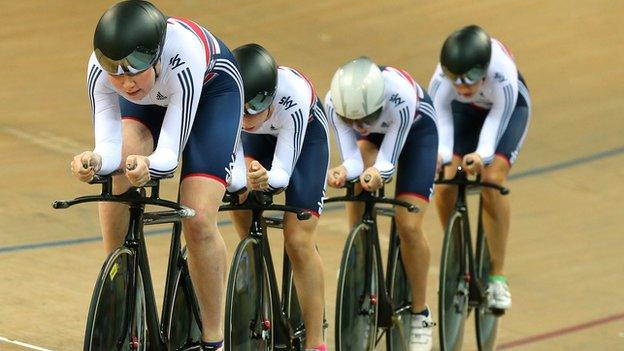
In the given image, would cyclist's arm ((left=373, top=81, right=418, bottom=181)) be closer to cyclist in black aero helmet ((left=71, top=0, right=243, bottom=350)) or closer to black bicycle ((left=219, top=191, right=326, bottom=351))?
black bicycle ((left=219, top=191, right=326, bottom=351))

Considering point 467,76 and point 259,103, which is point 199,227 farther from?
point 467,76

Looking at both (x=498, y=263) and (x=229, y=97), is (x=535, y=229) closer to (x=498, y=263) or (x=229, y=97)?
(x=498, y=263)

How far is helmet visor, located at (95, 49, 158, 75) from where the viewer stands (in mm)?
4133

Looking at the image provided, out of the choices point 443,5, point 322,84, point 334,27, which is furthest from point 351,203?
point 443,5

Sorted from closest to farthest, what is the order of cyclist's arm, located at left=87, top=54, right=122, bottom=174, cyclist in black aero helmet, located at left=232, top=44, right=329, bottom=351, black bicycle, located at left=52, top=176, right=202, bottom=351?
black bicycle, located at left=52, top=176, right=202, bottom=351, cyclist's arm, located at left=87, top=54, right=122, bottom=174, cyclist in black aero helmet, located at left=232, top=44, right=329, bottom=351

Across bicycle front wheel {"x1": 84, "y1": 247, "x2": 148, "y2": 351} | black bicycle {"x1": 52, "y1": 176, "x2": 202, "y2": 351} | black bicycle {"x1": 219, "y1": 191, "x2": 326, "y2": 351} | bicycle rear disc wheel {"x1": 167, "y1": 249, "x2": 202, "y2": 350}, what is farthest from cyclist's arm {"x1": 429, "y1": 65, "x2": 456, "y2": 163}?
bicycle front wheel {"x1": 84, "y1": 247, "x2": 148, "y2": 351}

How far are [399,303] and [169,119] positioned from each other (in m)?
2.11

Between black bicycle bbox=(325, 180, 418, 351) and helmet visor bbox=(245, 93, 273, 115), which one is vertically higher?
helmet visor bbox=(245, 93, 273, 115)

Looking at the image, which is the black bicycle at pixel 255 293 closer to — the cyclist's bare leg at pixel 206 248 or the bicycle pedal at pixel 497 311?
the cyclist's bare leg at pixel 206 248

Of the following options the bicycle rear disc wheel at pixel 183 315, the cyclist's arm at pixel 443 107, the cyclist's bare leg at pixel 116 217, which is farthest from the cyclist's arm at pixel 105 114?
the cyclist's arm at pixel 443 107

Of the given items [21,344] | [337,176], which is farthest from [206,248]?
[21,344]

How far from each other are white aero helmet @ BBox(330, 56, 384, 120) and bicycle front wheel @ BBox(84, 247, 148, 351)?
1497mm

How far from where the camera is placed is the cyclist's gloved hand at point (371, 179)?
5508mm

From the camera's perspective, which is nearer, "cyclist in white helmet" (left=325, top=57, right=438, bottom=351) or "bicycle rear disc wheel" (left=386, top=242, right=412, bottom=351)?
"cyclist in white helmet" (left=325, top=57, right=438, bottom=351)
